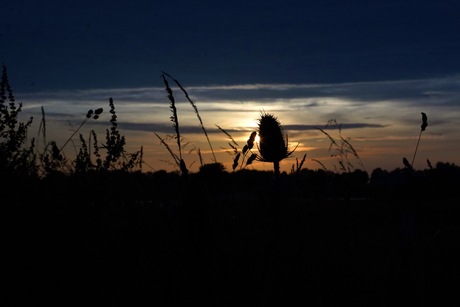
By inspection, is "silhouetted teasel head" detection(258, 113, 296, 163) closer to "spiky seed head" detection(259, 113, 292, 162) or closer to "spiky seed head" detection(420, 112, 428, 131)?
"spiky seed head" detection(259, 113, 292, 162)

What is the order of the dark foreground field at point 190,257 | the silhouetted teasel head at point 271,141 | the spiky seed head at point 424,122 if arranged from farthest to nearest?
the silhouetted teasel head at point 271,141 < the spiky seed head at point 424,122 < the dark foreground field at point 190,257

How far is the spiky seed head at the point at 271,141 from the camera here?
6027 millimetres

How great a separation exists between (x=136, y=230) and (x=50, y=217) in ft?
1.90

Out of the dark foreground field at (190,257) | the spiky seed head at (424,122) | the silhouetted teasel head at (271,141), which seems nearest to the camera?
the dark foreground field at (190,257)

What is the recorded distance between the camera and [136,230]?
→ 354cm

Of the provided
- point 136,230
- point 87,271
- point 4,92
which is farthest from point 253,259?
point 4,92

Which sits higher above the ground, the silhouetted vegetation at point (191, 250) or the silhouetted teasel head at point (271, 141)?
the silhouetted teasel head at point (271, 141)

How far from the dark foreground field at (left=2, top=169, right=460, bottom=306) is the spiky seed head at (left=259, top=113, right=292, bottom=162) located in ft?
4.93

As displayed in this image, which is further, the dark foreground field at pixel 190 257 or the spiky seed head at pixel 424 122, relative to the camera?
the spiky seed head at pixel 424 122

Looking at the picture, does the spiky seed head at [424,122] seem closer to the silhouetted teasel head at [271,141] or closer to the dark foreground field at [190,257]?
the dark foreground field at [190,257]

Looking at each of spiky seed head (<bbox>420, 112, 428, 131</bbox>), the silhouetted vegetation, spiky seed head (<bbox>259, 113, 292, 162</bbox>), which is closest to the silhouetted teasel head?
spiky seed head (<bbox>259, 113, 292, 162</bbox>)

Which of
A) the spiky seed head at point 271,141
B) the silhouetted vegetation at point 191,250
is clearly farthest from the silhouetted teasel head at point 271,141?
the silhouetted vegetation at point 191,250

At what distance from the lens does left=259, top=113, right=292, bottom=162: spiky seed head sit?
603 centimetres

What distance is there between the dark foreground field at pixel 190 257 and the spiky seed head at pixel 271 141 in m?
1.50
